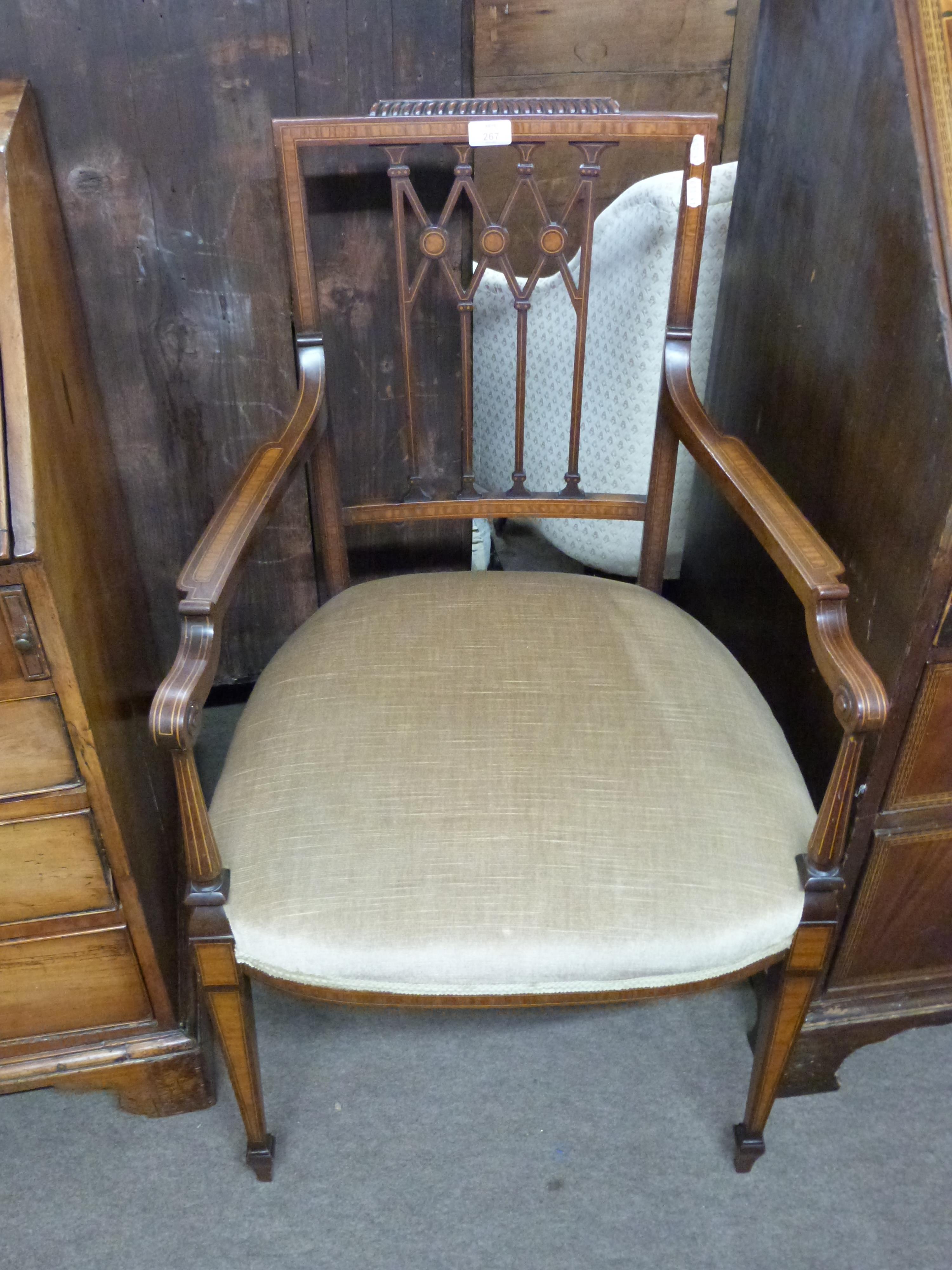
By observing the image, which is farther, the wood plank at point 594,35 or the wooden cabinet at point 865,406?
the wood plank at point 594,35

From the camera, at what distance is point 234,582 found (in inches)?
36.6

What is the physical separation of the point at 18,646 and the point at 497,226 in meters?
0.68

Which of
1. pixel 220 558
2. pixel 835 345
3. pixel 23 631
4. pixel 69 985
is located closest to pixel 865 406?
pixel 835 345

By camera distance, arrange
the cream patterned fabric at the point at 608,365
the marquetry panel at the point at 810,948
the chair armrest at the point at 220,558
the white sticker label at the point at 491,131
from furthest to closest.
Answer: the cream patterned fabric at the point at 608,365 < the white sticker label at the point at 491,131 < the marquetry panel at the point at 810,948 < the chair armrest at the point at 220,558

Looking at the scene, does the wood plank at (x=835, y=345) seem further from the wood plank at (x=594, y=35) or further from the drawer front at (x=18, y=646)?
the wood plank at (x=594, y=35)

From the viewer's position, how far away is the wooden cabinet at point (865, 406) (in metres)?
0.89

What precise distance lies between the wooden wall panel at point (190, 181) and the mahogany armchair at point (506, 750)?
0.17 metres

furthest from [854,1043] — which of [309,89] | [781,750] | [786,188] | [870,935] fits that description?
[309,89]

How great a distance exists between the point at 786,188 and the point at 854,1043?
1.05 meters

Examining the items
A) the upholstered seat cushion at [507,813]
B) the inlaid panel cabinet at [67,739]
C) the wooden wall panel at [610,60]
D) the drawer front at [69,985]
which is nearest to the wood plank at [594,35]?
the wooden wall panel at [610,60]

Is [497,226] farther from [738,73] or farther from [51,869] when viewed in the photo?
[738,73]

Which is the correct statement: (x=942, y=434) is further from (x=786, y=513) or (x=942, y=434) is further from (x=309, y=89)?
(x=309, y=89)

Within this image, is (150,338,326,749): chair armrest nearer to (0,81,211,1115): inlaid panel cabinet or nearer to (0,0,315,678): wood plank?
(0,81,211,1115): inlaid panel cabinet

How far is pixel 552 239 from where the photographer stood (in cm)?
113
